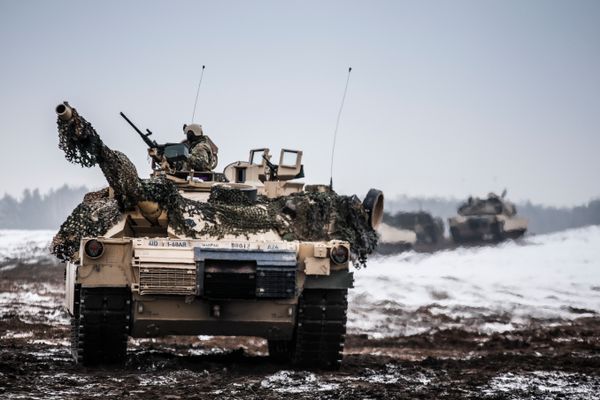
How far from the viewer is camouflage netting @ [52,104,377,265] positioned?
11375 mm

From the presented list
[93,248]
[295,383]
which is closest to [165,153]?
[93,248]

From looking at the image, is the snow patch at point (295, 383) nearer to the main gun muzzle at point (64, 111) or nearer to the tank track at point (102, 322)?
the tank track at point (102, 322)

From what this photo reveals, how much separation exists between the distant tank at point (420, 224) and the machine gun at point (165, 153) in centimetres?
3816

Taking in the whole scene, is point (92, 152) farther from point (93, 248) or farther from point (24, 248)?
point (24, 248)

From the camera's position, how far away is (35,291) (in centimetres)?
3159

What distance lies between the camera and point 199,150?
14703 mm

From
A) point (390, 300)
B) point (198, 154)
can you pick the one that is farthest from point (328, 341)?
point (390, 300)

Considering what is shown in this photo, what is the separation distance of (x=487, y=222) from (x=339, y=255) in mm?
38335

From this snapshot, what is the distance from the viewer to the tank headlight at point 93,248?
11672mm

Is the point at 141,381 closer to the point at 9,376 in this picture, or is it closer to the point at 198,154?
the point at 9,376

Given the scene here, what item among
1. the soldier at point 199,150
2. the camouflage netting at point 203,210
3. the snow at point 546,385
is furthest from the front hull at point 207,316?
the soldier at point 199,150

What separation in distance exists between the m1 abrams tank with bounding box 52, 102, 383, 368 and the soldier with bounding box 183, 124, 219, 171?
917mm

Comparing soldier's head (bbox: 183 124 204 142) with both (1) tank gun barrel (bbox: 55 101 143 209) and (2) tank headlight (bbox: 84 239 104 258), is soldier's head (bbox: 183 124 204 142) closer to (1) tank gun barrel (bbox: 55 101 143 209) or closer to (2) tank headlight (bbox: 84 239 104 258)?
(1) tank gun barrel (bbox: 55 101 143 209)

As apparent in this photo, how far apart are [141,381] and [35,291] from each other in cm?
2205
